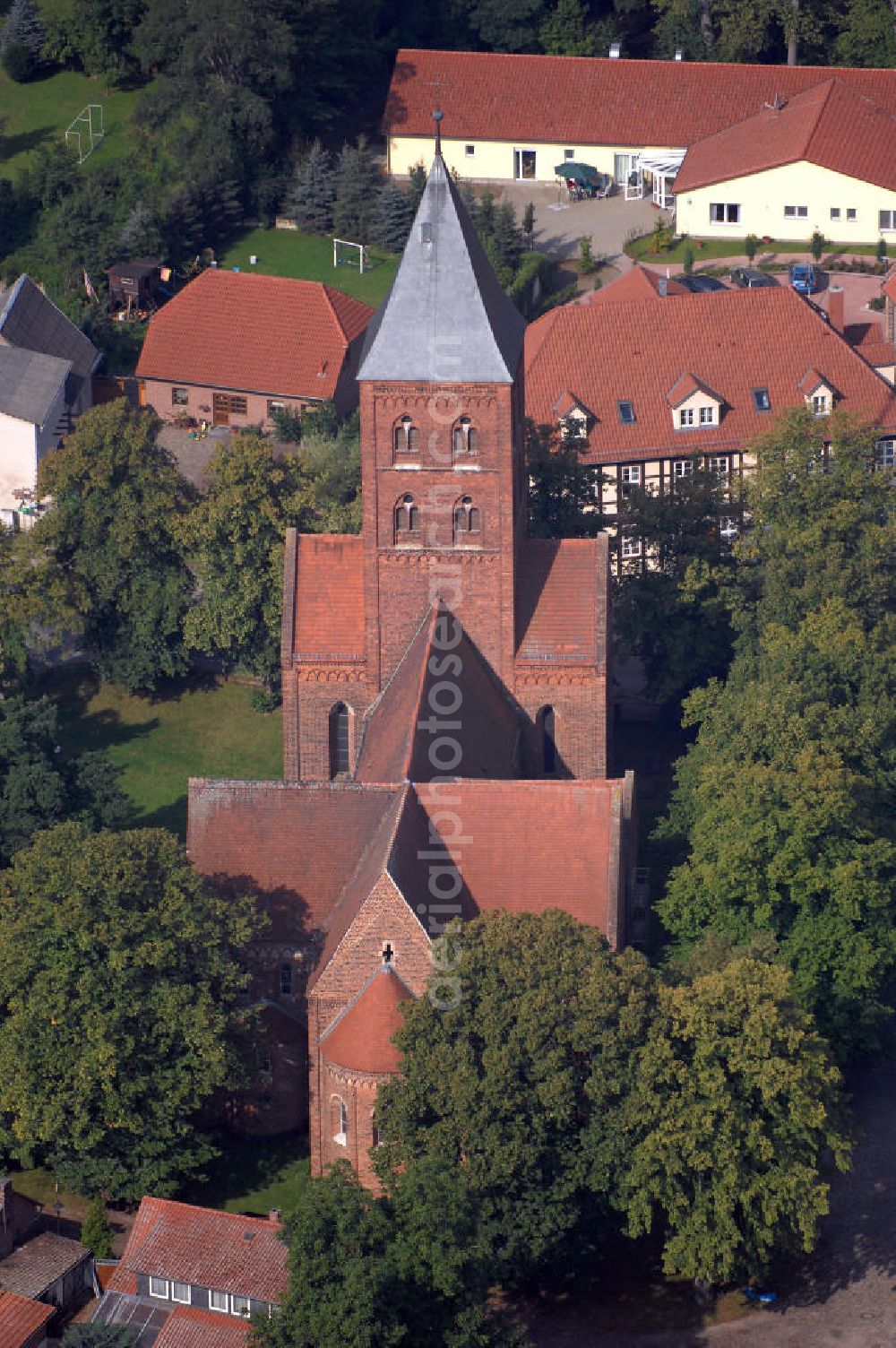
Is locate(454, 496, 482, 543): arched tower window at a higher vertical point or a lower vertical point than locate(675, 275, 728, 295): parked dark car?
lower

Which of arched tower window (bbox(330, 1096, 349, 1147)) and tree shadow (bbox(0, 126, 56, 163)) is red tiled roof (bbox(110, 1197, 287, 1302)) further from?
tree shadow (bbox(0, 126, 56, 163))

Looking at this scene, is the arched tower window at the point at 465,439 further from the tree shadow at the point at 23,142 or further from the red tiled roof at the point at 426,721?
the tree shadow at the point at 23,142

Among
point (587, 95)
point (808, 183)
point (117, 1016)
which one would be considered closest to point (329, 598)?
point (117, 1016)

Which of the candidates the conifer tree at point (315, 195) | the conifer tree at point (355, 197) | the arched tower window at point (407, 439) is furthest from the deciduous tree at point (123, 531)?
the conifer tree at point (315, 195)

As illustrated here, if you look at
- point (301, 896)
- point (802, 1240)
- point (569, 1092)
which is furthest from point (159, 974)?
point (802, 1240)

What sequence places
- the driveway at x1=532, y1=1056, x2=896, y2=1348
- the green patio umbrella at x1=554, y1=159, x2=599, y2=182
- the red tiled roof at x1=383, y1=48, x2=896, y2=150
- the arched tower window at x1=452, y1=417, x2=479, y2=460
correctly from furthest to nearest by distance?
the red tiled roof at x1=383, y1=48, x2=896, y2=150, the green patio umbrella at x1=554, y1=159, x2=599, y2=182, the arched tower window at x1=452, y1=417, x2=479, y2=460, the driveway at x1=532, y1=1056, x2=896, y2=1348

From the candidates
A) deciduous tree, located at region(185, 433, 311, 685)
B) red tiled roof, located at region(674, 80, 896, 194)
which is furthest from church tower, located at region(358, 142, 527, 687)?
red tiled roof, located at region(674, 80, 896, 194)

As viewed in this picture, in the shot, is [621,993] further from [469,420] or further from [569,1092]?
[469,420]
